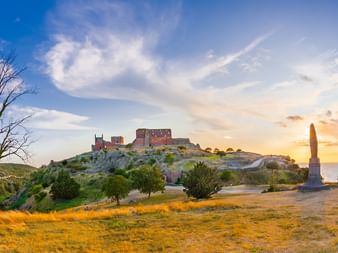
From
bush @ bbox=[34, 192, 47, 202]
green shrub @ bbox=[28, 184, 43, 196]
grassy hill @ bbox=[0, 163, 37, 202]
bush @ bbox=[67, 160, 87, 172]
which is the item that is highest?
bush @ bbox=[67, 160, 87, 172]

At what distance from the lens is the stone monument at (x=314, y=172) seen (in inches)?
963

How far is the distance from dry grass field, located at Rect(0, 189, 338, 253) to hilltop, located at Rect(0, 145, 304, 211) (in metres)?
30.0

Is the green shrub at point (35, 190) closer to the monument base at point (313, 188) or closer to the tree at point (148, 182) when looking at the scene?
the tree at point (148, 182)

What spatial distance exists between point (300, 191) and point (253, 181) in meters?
26.2

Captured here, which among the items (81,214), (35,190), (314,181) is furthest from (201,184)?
(35,190)

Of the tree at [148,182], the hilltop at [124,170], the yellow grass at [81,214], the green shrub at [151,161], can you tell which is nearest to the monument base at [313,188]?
the yellow grass at [81,214]

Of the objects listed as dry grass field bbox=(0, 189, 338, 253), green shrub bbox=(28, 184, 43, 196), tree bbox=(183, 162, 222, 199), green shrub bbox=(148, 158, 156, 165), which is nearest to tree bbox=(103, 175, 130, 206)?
tree bbox=(183, 162, 222, 199)

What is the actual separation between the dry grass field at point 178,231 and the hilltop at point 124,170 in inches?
1180

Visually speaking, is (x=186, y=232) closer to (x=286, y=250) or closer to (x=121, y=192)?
(x=286, y=250)

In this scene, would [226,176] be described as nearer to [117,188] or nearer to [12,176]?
[117,188]

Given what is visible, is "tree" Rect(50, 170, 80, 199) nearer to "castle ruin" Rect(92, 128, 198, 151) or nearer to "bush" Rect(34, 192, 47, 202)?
"bush" Rect(34, 192, 47, 202)

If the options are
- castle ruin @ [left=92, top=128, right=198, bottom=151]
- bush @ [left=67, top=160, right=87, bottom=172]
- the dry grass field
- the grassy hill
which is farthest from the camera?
castle ruin @ [left=92, top=128, right=198, bottom=151]

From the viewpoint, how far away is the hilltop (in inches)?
1950

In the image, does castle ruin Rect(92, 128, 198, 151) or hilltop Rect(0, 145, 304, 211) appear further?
castle ruin Rect(92, 128, 198, 151)
